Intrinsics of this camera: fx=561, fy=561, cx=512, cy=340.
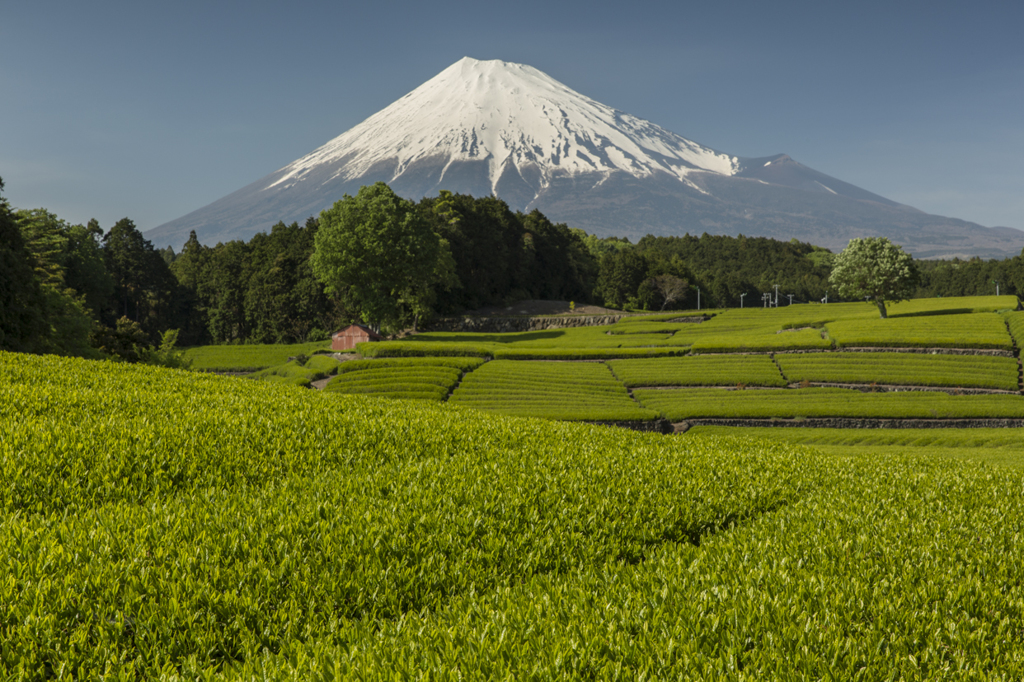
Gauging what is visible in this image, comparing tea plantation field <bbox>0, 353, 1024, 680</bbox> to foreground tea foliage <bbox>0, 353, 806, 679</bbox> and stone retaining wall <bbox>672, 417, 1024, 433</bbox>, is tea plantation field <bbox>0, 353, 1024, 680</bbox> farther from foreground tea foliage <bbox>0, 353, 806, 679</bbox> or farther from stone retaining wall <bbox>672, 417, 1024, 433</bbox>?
stone retaining wall <bbox>672, 417, 1024, 433</bbox>

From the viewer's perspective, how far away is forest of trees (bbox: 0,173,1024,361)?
32812mm

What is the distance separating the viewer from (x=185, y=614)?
15.1ft

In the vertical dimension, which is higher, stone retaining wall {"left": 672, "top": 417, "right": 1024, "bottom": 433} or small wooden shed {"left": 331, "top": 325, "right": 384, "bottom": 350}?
small wooden shed {"left": 331, "top": 325, "right": 384, "bottom": 350}

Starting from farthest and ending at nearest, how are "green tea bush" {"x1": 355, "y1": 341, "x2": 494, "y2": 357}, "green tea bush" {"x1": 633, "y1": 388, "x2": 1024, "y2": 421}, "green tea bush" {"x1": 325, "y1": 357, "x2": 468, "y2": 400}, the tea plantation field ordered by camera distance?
"green tea bush" {"x1": 355, "y1": 341, "x2": 494, "y2": 357} < "green tea bush" {"x1": 325, "y1": 357, "x2": 468, "y2": 400} < "green tea bush" {"x1": 633, "y1": 388, "x2": 1024, "y2": 421} < the tea plantation field

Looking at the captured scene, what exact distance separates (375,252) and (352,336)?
32.9ft

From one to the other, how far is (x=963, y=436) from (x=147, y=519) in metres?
33.0

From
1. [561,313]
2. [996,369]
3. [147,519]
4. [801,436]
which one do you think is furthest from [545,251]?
[147,519]

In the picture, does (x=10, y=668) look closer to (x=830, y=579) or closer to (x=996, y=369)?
(x=830, y=579)

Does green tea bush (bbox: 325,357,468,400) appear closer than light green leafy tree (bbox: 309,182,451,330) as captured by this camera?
Yes

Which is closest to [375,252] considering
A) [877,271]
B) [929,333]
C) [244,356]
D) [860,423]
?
[244,356]

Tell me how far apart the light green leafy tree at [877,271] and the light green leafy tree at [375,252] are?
49.0 metres

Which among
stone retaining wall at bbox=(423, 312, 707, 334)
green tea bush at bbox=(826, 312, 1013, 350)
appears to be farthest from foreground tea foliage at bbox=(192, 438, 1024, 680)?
stone retaining wall at bbox=(423, 312, 707, 334)

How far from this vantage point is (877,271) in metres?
63.8

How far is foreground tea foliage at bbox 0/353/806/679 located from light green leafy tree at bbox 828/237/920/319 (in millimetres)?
64349
